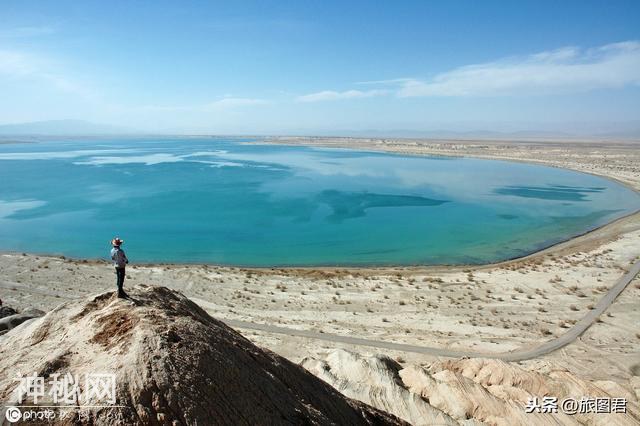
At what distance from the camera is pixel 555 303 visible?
22.5 m

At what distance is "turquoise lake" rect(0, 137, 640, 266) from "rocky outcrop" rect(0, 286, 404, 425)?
82.9 feet

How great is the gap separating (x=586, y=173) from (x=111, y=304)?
105 metres

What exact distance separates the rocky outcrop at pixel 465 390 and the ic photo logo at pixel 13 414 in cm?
834

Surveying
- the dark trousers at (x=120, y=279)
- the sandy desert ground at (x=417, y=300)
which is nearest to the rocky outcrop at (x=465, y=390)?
the sandy desert ground at (x=417, y=300)

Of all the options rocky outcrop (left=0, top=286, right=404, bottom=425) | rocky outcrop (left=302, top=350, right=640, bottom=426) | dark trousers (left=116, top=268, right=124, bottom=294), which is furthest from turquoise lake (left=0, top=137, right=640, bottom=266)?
rocky outcrop (left=0, top=286, right=404, bottom=425)

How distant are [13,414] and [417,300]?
2102cm

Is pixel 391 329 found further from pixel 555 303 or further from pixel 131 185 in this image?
pixel 131 185

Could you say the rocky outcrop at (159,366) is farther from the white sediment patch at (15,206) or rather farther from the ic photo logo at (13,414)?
the white sediment patch at (15,206)

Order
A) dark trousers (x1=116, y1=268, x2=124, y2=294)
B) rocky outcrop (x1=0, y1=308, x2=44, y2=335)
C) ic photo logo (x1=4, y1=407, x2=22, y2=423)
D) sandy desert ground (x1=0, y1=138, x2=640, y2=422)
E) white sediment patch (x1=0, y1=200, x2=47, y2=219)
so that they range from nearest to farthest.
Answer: ic photo logo (x1=4, y1=407, x2=22, y2=423) < dark trousers (x1=116, y1=268, x2=124, y2=294) < rocky outcrop (x1=0, y1=308, x2=44, y2=335) < sandy desert ground (x1=0, y1=138, x2=640, y2=422) < white sediment patch (x1=0, y1=200, x2=47, y2=219)

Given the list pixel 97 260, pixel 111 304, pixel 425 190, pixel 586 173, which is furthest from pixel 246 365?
pixel 586 173

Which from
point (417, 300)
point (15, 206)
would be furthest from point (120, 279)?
point (15, 206)

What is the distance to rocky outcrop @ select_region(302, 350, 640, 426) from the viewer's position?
1072 centimetres

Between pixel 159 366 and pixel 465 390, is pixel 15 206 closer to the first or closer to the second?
pixel 159 366

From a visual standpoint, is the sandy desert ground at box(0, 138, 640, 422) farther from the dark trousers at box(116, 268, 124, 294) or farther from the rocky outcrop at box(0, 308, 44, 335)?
the dark trousers at box(116, 268, 124, 294)
